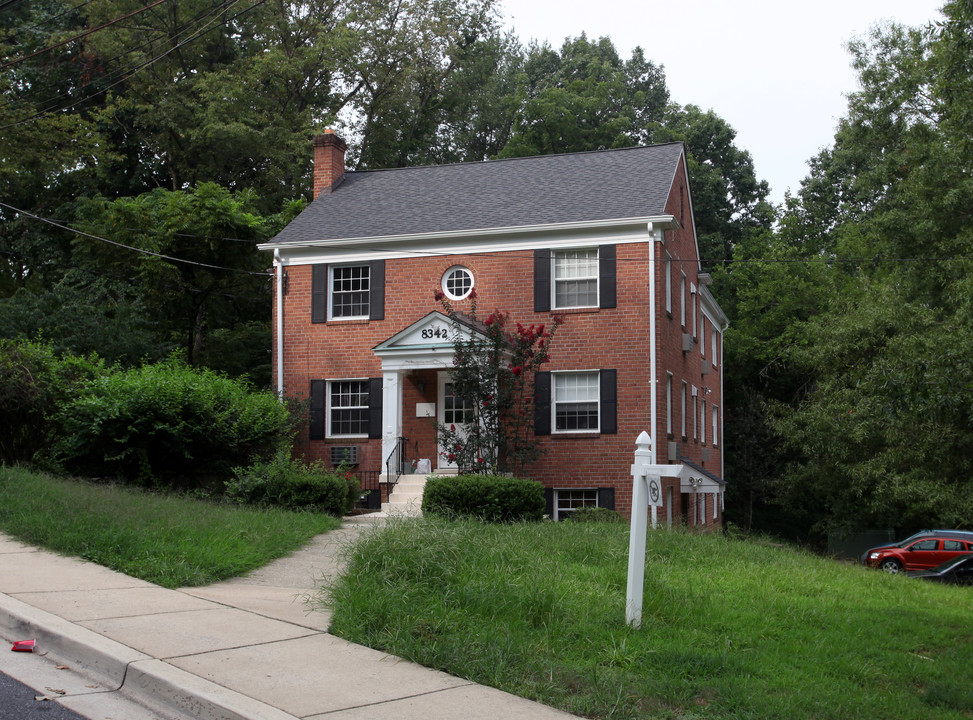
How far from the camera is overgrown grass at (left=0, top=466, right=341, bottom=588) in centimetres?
980

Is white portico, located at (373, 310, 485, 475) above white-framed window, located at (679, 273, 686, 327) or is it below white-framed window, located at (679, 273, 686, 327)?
below

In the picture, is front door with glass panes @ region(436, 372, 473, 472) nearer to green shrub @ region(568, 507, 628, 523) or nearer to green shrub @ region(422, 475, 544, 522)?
green shrub @ region(568, 507, 628, 523)

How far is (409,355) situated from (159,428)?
5525mm

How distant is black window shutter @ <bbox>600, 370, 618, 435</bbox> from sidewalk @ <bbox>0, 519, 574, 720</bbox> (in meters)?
11.6

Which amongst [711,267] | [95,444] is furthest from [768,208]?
[95,444]

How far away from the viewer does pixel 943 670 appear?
7.01 metres

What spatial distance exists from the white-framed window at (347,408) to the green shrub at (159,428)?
320 cm

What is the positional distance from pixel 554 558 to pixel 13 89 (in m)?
28.9

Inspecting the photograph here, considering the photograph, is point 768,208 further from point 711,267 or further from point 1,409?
point 1,409

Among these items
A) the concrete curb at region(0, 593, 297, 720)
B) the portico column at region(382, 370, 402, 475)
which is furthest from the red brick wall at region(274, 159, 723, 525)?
the concrete curb at region(0, 593, 297, 720)

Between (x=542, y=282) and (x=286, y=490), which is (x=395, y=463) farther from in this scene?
(x=542, y=282)

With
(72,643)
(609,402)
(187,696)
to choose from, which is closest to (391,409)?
(609,402)

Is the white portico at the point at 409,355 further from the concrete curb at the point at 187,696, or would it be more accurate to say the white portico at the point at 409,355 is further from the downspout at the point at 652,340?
the concrete curb at the point at 187,696

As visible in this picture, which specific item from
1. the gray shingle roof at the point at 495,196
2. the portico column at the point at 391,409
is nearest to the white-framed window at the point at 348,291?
the gray shingle roof at the point at 495,196
